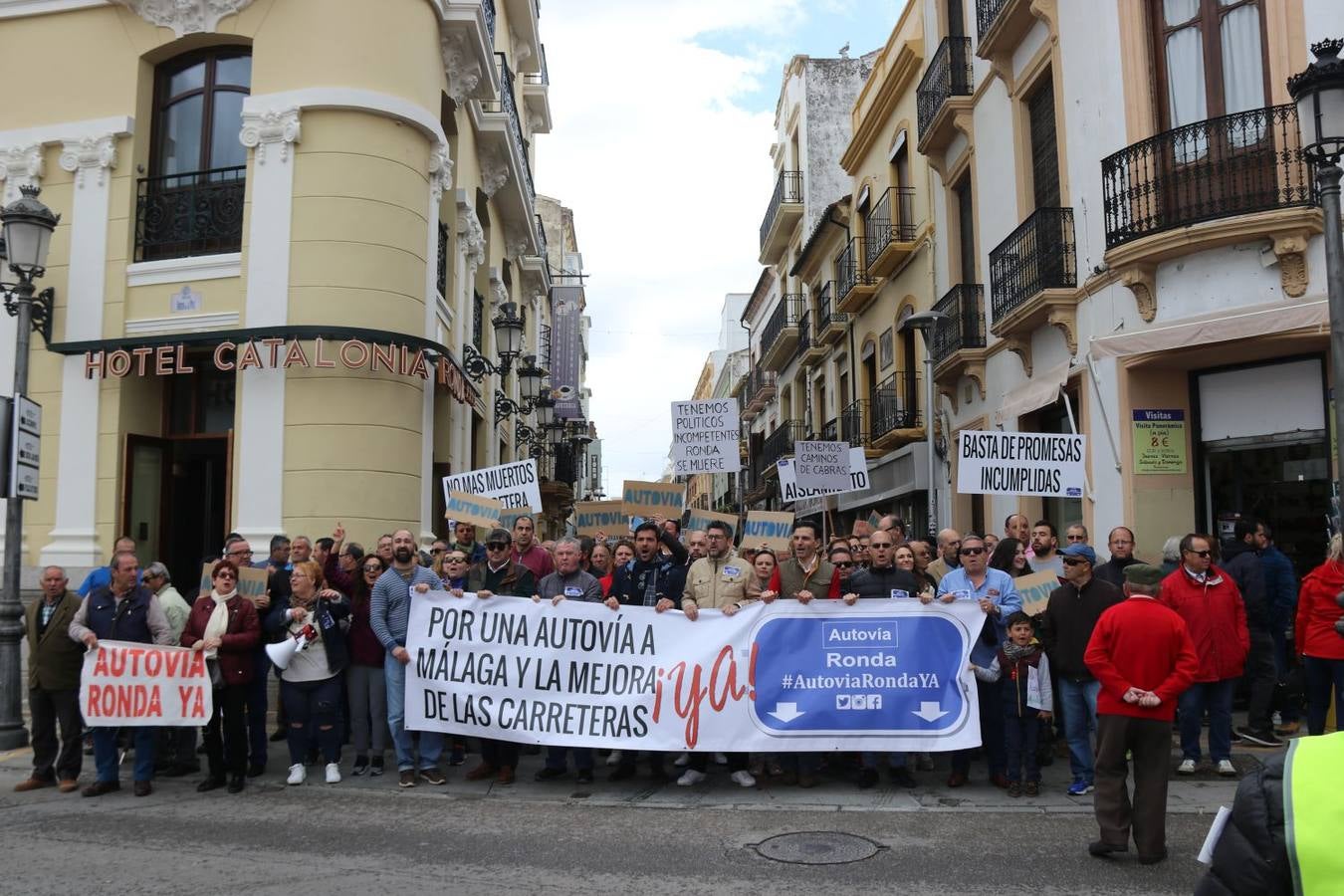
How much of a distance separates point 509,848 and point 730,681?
218 centimetres

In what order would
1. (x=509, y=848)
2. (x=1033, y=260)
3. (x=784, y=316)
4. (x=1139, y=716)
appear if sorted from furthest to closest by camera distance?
1. (x=784, y=316)
2. (x=1033, y=260)
3. (x=509, y=848)
4. (x=1139, y=716)

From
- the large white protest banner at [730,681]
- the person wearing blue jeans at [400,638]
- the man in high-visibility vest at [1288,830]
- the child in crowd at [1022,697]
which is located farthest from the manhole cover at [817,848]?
the man in high-visibility vest at [1288,830]

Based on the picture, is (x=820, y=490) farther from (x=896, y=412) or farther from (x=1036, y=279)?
(x=896, y=412)

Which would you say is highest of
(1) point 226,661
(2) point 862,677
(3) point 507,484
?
(3) point 507,484

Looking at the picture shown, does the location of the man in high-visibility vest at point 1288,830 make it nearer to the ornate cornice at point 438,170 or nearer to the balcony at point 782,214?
the ornate cornice at point 438,170

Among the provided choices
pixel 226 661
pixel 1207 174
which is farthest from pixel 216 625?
pixel 1207 174

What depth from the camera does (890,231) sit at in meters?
22.2

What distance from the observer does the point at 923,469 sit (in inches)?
830

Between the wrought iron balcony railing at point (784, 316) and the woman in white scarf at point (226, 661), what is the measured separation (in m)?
28.0

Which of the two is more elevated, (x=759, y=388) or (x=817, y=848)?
(x=759, y=388)

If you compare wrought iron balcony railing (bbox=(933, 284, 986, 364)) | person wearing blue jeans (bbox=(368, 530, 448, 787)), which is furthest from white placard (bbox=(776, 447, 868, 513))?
person wearing blue jeans (bbox=(368, 530, 448, 787))

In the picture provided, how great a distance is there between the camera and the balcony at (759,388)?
139ft

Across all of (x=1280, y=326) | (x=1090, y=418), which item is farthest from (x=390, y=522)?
(x=1280, y=326)

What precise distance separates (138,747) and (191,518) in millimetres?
6846
